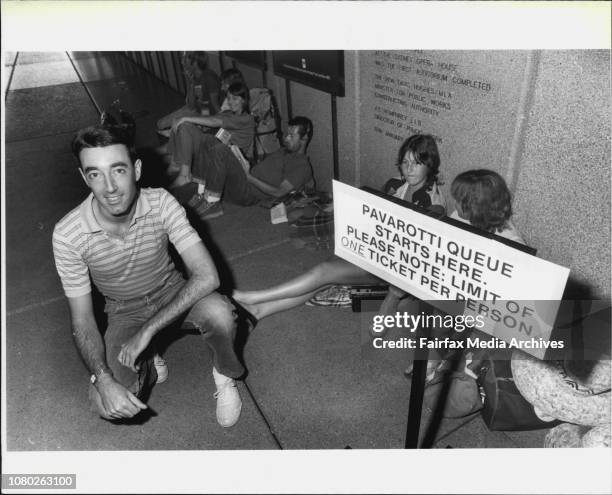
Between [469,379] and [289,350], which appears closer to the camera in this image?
[469,379]

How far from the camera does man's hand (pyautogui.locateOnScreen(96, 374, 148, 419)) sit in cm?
205

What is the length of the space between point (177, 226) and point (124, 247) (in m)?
0.29

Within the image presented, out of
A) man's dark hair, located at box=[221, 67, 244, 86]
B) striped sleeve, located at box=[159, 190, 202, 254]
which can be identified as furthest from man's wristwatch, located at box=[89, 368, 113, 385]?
man's dark hair, located at box=[221, 67, 244, 86]

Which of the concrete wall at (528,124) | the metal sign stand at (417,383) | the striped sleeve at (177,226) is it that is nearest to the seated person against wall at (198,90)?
the concrete wall at (528,124)

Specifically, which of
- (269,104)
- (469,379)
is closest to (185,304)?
(469,379)

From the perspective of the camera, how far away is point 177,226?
94.0 inches

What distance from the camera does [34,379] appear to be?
2.83m

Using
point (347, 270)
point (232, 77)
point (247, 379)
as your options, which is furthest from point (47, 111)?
point (247, 379)

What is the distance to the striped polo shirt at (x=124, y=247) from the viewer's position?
7.27ft

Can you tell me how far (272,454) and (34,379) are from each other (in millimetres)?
1896

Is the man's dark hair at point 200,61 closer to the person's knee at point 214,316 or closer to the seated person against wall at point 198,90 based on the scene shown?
the seated person against wall at point 198,90

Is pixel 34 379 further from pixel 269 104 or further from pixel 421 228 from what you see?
pixel 269 104

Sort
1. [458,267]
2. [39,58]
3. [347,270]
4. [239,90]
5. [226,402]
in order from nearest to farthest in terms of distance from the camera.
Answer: [458,267] → [226,402] → [347,270] → [239,90] → [39,58]

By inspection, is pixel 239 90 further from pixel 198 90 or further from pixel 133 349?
pixel 133 349
